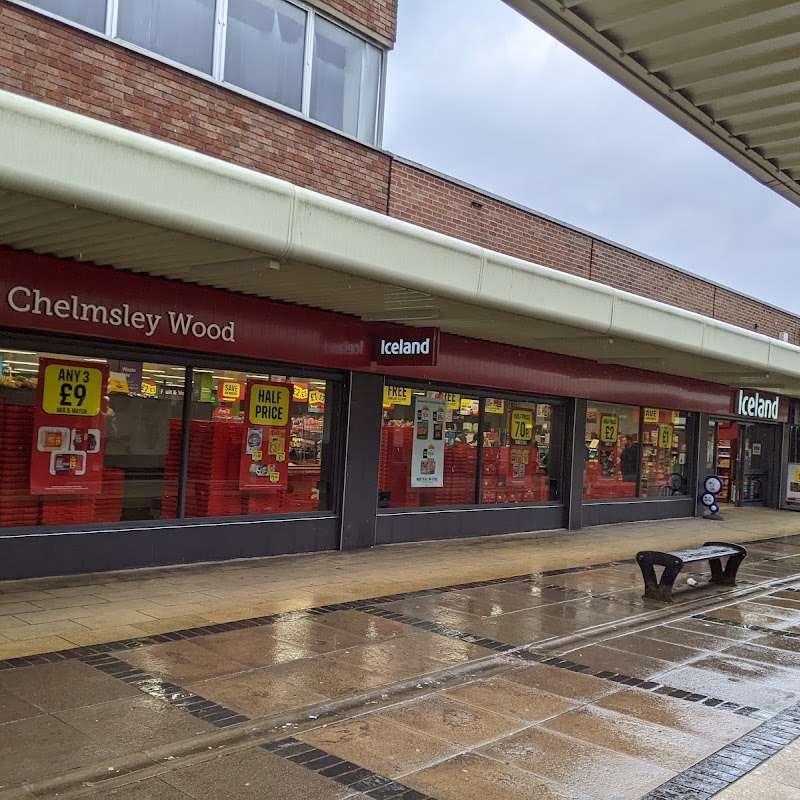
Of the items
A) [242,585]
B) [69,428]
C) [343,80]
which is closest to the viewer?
[242,585]

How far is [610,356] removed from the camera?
46.2 ft

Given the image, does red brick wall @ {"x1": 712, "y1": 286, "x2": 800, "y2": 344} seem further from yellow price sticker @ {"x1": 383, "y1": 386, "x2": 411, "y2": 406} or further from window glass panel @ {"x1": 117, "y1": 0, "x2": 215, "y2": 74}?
window glass panel @ {"x1": 117, "y1": 0, "x2": 215, "y2": 74}

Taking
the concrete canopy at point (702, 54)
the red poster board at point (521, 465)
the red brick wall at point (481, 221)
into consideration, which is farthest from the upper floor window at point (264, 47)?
the concrete canopy at point (702, 54)

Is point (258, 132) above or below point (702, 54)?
above

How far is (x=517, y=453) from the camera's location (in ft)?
48.3

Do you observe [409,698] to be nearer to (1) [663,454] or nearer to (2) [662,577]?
(2) [662,577]

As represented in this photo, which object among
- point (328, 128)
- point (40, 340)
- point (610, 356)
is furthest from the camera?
point (610, 356)

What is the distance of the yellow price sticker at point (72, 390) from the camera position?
867 cm

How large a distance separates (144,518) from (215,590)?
1532 millimetres

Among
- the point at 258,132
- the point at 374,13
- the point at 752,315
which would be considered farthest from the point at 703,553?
the point at 752,315

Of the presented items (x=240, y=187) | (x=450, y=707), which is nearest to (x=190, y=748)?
(x=450, y=707)

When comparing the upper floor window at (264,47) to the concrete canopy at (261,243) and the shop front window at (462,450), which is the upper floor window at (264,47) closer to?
the concrete canopy at (261,243)

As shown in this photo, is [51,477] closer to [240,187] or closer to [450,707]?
[240,187]

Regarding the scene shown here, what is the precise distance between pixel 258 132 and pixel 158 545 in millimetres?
4783
